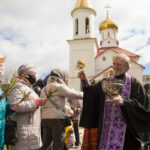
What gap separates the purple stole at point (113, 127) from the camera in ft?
9.88

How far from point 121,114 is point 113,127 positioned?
0.22 m

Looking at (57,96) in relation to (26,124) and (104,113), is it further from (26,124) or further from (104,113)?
(104,113)

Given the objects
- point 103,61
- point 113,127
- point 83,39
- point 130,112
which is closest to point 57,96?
point 113,127

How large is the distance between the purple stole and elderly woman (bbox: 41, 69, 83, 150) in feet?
2.69

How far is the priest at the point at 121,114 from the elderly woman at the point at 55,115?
0.54 m

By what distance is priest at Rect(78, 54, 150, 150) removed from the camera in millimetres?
2861

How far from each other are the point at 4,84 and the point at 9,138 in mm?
748

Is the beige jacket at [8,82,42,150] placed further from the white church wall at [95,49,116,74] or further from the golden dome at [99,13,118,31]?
the golden dome at [99,13,118,31]

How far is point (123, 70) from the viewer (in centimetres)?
307

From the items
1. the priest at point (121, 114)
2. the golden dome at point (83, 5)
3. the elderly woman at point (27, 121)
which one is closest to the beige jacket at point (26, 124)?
the elderly woman at point (27, 121)

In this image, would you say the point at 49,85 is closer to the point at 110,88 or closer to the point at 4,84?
the point at 4,84

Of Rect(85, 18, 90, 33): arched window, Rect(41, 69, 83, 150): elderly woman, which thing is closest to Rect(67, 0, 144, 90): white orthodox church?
Rect(85, 18, 90, 33): arched window

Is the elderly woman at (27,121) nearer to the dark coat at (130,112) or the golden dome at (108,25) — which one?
the dark coat at (130,112)

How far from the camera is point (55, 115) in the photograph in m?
3.72
